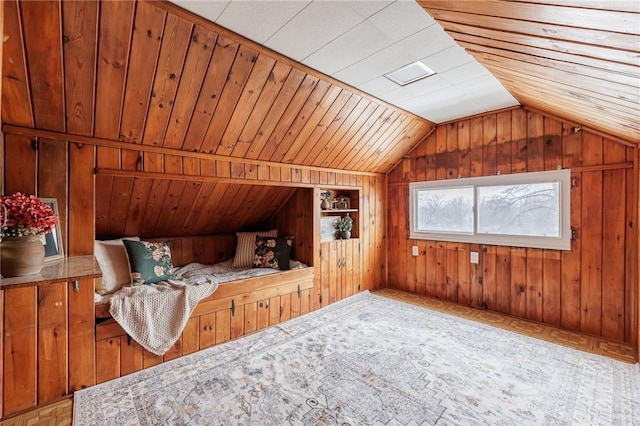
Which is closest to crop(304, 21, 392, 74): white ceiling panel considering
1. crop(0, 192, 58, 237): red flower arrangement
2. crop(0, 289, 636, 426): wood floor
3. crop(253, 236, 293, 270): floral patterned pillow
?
crop(0, 192, 58, 237): red flower arrangement

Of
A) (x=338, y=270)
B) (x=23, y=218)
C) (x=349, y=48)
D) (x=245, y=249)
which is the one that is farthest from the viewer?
(x=338, y=270)

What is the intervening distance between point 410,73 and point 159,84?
1904mm

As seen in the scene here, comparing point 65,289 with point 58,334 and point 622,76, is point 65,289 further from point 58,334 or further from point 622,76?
point 622,76

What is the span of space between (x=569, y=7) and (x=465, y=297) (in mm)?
3447

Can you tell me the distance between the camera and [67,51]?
166 centimetres

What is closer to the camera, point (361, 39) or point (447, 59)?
point (361, 39)

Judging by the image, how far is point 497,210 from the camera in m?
3.51

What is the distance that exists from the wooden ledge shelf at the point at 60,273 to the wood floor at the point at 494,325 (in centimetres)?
96

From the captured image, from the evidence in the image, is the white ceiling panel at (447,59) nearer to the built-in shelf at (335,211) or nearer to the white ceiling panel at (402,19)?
the white ceiling panel at (402,19)

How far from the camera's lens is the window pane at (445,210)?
379 cm

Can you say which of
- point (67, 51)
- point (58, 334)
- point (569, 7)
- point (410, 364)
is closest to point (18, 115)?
point (67, 51)

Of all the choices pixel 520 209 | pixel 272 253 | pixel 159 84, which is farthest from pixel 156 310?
pixel 520 209

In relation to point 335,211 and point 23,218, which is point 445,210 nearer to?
point 335,211

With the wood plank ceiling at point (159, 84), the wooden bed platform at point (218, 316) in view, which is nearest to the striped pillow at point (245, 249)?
the wooden bed platform at point (218, 316)
